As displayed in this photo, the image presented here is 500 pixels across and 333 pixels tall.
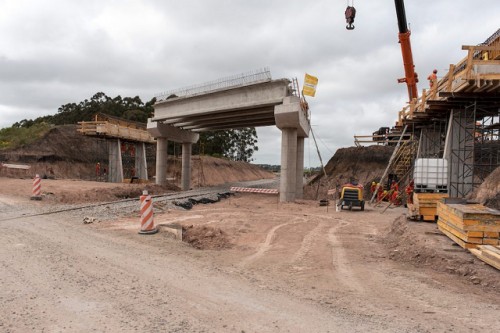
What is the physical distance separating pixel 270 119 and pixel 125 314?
85.1 feet

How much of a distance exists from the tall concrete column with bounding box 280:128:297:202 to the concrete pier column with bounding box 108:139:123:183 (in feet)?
74.2

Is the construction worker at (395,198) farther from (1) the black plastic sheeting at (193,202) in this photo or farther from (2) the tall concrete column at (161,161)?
(2) the tall concrete column at (161,161)

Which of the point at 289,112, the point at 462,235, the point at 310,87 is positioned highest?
the point at 310,87

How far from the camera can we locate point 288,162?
76.7ft

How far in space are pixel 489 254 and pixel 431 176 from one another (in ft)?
27.4

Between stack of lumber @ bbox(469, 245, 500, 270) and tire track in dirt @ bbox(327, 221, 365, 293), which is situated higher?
stack of lumber @ bbox(469, 245, 500, 270)

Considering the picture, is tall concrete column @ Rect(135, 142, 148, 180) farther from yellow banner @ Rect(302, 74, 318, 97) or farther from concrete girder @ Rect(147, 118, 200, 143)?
yellow banner @ Rect(302, 74, 318, 97)

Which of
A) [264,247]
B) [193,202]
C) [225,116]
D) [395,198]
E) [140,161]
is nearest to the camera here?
[264,247]

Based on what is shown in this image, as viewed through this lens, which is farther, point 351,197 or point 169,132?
point 169,132

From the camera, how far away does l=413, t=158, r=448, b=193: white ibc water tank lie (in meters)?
14.3

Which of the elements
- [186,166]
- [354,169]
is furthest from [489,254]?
[186,166]

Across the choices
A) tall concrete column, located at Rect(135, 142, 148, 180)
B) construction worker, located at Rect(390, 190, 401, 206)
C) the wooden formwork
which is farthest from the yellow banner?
tall concrete column, located at Rect(135, 142, 148, 180)

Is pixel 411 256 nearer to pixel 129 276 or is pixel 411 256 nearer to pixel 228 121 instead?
pixel 129 276

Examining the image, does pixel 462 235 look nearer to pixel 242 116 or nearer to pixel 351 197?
pixel 351 197
